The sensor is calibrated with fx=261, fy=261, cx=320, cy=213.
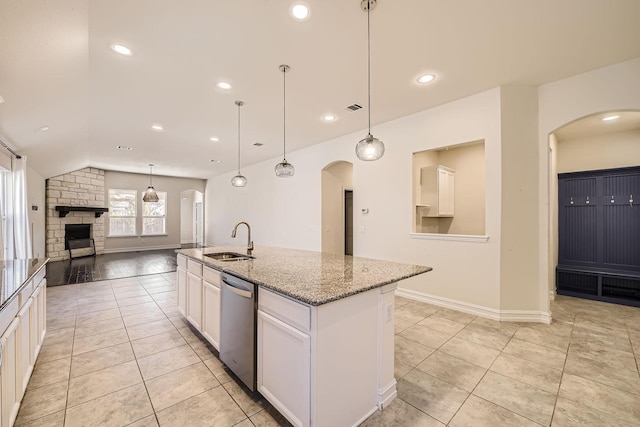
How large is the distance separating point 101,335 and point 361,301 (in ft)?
10.2

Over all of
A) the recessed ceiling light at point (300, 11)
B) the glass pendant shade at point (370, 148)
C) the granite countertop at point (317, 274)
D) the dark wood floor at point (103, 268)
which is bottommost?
the dark wood floor at point (103, 268)

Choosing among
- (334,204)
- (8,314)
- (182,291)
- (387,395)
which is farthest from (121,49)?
(334,204)

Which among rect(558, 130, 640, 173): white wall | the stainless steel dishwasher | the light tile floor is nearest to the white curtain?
the light tile floor

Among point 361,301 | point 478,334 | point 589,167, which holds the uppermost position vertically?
point 589,167

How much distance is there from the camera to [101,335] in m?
2.93

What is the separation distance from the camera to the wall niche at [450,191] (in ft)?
14.8

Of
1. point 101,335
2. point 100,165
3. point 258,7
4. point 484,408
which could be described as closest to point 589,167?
point 484,408

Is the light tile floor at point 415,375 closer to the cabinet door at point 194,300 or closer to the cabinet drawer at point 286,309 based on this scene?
the cabinet door at point 194,300

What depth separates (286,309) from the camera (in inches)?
62.7

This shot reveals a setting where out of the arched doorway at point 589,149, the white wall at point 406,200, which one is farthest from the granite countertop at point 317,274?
the arched doorway at point 589,149

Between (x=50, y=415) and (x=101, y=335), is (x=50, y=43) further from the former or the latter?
(x=101, y=335)

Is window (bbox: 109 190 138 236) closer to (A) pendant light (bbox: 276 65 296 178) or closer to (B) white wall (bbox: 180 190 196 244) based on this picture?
(B) white wall (bbox: 180 190 196 244)

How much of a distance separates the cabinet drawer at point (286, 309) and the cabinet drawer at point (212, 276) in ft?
2.40

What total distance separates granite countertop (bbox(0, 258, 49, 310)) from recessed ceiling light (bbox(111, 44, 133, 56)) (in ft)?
6.96
